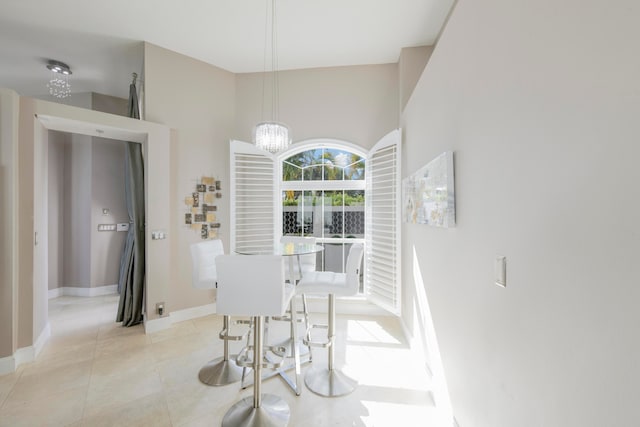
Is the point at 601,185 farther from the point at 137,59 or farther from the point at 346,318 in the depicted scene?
the point at 137,59

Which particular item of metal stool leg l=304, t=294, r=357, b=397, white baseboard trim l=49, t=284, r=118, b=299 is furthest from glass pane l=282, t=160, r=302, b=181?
white baseboard trim l=49, t=284, r=118, b=299

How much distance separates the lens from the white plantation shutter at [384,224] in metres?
3.31

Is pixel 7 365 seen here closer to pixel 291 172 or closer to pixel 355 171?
pixel 291 172

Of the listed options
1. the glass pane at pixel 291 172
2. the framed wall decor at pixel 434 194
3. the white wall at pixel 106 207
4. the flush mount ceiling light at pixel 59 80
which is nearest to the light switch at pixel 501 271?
the framed wall decor at pixel 434 194

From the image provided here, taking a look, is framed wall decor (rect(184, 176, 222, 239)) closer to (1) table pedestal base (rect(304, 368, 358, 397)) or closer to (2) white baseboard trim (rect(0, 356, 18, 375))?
(2) white baseboard trim (rect(0, 356, 18, 375))

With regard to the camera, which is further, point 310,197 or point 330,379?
point 310,197

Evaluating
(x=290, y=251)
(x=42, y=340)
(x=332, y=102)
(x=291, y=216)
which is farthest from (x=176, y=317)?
(x=332, y=102)

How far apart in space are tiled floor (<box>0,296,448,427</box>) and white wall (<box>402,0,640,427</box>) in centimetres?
77

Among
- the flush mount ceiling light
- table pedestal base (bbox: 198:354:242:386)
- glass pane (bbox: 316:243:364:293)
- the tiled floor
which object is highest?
the flush mount ceiling light

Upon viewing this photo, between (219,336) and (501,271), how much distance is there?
2.22 meters

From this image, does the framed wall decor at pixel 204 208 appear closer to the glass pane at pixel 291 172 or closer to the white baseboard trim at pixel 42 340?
the glass pane at pixel 291 172

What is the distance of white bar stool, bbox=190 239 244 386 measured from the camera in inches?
93.0

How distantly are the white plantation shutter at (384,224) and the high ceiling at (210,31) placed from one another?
1144 mm

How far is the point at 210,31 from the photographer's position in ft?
10.4
